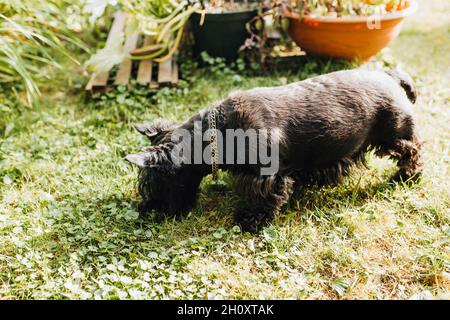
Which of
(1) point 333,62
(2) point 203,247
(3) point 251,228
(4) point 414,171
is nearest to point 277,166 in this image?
(3) point 251,228

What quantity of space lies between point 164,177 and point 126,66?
230cm

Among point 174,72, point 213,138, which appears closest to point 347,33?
point 174,72

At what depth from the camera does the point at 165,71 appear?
4465 millimetres

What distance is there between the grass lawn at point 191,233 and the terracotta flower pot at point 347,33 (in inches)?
32.2

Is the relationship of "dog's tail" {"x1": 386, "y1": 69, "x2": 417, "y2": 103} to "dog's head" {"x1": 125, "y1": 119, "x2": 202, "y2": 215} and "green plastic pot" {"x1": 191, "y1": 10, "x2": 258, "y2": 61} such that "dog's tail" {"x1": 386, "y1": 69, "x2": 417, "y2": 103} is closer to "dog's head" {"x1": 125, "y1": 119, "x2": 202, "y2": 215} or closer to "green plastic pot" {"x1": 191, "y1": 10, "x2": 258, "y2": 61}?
"dog's head" {"x1": 125, "y1": 119, "x2": 202, "y2": 215}

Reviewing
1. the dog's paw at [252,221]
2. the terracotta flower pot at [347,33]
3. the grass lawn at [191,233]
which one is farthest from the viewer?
the terracotta flower pot at [347,33]

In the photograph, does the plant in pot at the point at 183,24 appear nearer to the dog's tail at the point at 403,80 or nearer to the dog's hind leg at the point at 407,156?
the dog's tail at the point at 403,80


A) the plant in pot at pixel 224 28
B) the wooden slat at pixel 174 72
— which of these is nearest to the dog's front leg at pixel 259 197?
the wooden slat at pixel 174 72

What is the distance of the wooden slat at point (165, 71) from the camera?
4.31 meters

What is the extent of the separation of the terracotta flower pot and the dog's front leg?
6.67 ft

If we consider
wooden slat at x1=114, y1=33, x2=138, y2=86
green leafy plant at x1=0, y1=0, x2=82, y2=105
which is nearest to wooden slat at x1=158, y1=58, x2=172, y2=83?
wooden slat at x1=114, y1=33, x2=138, y2=86
